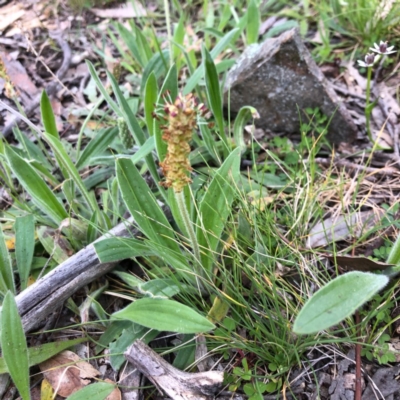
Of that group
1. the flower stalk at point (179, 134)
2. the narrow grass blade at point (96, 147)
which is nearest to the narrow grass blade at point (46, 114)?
the narrow grass blade at point (96, 147)

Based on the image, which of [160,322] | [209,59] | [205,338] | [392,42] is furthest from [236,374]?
[392,42]

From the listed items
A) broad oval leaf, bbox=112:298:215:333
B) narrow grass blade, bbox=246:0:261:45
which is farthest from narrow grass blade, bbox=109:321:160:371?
narrow grass blade, bbox=246:0:261:45

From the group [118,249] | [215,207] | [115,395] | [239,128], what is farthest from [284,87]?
[115,395]

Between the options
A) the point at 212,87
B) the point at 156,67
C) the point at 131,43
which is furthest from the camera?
the point at 131,43

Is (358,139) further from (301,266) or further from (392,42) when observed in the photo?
(301,266)

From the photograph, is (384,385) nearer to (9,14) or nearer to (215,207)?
(215,207)
